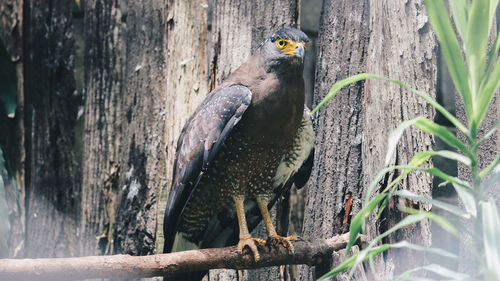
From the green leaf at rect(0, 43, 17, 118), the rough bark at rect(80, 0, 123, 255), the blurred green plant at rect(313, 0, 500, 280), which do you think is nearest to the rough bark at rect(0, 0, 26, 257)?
the green leaf at rect(0, 43, 17, 118)

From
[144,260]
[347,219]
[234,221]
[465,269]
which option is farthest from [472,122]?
[234,221]

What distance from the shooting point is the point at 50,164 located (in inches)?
122

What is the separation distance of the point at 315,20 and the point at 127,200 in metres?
2.01

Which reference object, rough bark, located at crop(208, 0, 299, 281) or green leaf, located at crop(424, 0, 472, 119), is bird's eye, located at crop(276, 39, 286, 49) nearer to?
rough bark, located at crop(208, 0, 299, 281)

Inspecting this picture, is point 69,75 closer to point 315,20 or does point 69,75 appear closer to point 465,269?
point 315,20

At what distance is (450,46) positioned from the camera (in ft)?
4.40

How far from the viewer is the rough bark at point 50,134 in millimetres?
3062

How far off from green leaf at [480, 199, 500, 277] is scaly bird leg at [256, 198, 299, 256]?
1.09m

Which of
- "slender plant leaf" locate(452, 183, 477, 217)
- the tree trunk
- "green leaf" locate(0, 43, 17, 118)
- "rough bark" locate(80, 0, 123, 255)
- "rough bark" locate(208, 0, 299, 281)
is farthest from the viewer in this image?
"green leaf" locate(0, 43, 17, 118)

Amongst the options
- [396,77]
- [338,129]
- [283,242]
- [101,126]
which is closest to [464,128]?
[396,77]

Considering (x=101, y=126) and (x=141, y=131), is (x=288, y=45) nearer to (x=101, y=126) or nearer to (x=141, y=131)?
(x=141, y=131)

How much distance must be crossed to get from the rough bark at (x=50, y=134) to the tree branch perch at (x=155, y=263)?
1.23 metres

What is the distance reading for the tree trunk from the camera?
1987mm

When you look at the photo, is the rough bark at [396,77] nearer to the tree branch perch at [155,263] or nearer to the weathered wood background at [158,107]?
the weathered wood background at [158,107]
